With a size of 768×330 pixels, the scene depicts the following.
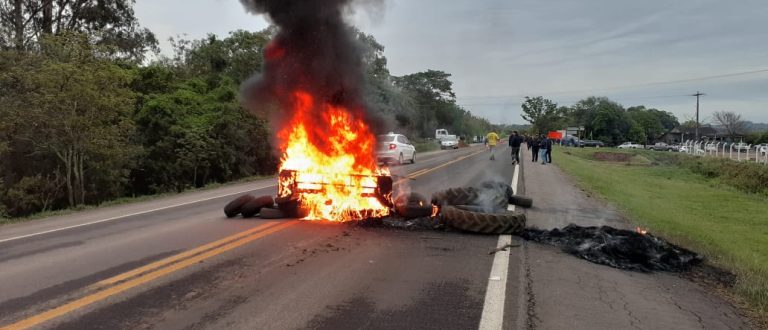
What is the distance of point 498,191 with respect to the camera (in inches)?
423

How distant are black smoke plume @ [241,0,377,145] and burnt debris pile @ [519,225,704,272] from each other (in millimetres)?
4397

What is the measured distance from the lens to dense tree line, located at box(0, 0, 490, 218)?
47.0ft

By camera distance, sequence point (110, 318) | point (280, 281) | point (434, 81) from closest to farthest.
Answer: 1. point (110, 318)
2. point (280, 281)
3. point (434, 81)

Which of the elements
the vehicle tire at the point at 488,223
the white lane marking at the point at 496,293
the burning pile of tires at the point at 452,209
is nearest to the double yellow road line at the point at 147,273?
Result: the burning pile of tires at the point at 452,209

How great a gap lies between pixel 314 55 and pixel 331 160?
200 cm

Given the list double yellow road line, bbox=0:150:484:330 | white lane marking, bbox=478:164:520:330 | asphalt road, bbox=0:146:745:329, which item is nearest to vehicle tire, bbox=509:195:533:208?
asphalt road, bbox=0:146:745:329

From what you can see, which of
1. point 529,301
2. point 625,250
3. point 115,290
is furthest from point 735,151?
point 115,290

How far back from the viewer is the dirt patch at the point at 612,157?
46.9 metres

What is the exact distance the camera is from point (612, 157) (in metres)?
49.3

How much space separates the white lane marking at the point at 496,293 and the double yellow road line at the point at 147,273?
3.30m

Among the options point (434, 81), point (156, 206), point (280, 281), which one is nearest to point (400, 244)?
point (280, 281)

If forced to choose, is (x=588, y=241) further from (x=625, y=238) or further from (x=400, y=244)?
(x=400, y=244)

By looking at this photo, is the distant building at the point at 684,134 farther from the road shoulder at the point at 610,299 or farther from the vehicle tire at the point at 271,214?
the road shoulder at the point at 610,299

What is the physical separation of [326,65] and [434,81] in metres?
67.1
